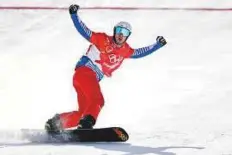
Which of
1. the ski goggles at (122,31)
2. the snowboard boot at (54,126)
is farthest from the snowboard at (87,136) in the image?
the ski goggles at (122,31)

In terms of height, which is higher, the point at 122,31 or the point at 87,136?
the point at 122,31

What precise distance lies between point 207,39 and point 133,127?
4537 millimetres

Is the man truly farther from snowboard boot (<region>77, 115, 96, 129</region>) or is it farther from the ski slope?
the ski slope

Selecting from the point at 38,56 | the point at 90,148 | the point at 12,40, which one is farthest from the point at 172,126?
the point at 12,40

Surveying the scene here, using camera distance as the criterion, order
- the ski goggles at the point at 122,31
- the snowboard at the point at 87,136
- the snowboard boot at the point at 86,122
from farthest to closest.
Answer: the ski goggles at the point at 122,31 → the snowboard boot at the point at 86,122 → the snowboard at the point at 87,136

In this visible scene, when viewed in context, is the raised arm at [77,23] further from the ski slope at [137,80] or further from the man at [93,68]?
the ski slope at [137,80]

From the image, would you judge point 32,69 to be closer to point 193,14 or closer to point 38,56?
point 38,56

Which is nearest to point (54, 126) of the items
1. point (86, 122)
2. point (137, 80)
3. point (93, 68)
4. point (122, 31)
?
point (86, 122)

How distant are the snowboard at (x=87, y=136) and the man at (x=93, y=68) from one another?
0.31 feet

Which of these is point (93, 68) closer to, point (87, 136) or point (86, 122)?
point (86, 122)

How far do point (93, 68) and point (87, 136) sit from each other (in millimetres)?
724

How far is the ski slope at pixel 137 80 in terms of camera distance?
595cm

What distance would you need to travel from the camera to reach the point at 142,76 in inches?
346

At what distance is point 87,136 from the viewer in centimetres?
588
